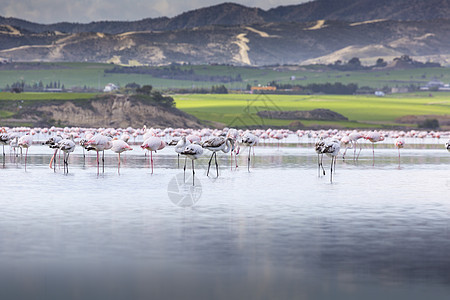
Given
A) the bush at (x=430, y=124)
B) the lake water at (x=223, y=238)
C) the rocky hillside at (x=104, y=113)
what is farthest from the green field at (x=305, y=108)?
the lake water at (x=223, y=238)

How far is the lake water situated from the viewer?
12711 millimetres

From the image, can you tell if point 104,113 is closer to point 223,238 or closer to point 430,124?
point 430,124

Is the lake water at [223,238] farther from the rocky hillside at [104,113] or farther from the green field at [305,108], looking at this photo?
the green field at [305,108]

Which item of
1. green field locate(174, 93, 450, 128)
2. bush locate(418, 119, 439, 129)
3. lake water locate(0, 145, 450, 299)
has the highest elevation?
green field locate(174, 93, 450, 128)

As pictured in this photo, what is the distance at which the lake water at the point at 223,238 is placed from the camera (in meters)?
12.7

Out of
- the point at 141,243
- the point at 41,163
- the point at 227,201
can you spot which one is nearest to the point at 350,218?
the point at 227,201

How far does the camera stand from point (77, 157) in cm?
4631

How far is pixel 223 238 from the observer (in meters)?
17.0

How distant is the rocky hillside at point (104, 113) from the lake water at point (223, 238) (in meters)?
89.3

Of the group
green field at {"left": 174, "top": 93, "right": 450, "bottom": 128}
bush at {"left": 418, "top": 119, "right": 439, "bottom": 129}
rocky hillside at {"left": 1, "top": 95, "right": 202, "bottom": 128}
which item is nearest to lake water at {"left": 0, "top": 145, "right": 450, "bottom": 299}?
rocky hillside at {"left": 1, "top": 95, "right": 202, "bottom": 128}

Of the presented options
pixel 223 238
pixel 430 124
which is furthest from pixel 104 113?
pixel 223 238

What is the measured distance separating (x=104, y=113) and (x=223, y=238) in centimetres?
10886

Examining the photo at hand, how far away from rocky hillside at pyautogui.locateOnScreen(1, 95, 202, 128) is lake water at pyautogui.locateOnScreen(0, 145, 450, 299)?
89.3 m

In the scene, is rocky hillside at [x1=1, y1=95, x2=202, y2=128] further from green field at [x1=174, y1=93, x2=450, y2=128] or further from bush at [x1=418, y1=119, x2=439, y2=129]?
bush at [x1=418, y1=119, x2=439, y2=129]
